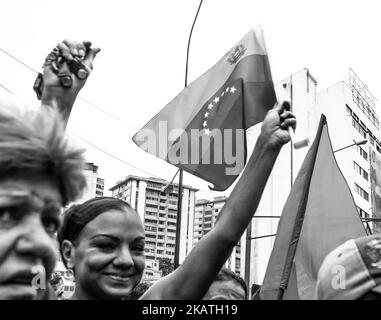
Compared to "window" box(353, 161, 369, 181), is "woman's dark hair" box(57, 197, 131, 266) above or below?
below

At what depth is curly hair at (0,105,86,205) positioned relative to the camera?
4.26 ft

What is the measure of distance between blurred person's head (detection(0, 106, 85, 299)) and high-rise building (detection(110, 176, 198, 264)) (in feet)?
270

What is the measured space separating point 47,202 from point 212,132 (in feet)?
8.50

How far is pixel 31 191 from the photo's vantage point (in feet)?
4.35

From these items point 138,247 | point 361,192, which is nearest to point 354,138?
point 361,192

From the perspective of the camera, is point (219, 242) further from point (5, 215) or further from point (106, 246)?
point (5, 215)

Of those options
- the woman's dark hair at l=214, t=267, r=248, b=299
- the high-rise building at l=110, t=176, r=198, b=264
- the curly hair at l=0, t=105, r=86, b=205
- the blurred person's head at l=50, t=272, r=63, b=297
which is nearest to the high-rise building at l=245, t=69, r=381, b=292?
the high-rise building at l=110, t=176, r=198, b=264

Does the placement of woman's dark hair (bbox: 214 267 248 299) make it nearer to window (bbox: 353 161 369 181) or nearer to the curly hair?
the curly hair

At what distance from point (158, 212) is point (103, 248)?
11800 centimetres

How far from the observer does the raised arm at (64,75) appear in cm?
200

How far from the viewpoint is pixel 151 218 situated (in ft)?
408

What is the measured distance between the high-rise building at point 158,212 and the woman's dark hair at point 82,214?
8118cm
